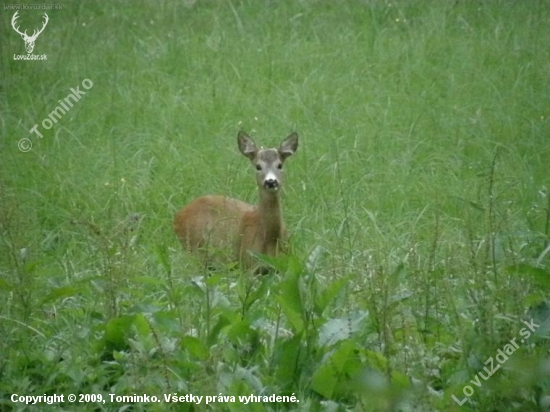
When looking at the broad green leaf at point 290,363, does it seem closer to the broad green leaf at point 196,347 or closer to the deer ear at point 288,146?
the broad green leaf at point 196,347

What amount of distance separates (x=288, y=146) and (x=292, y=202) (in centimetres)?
41

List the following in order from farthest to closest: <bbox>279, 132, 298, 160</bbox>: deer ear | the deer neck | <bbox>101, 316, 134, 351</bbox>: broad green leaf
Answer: <bbox>279, 132, 298, 160</bbox>: deer ear
the deer neck
<bbox>101, 316, 134, 351</bbox>: broad green leaf

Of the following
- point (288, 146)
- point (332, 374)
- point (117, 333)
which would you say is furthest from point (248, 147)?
point (332, 374)

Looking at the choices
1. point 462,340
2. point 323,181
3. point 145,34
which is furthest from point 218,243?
point 145,34

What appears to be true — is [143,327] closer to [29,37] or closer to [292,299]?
[292,299]

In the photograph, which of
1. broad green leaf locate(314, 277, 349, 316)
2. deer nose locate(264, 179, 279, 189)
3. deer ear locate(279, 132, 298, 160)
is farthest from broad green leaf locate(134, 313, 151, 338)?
deer ear locate(279, 132, 298, 160)

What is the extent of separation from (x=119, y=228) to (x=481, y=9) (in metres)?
7.37

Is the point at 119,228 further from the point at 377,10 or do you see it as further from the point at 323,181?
the point at 377,10

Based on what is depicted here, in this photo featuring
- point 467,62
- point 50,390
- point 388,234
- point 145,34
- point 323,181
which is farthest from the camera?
point 145,34

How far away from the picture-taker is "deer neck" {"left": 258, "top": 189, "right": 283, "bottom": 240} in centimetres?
758

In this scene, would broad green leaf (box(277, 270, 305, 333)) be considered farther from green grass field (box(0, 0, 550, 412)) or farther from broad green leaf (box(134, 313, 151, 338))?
broad green leaf (box(134, 313, 151, 338))

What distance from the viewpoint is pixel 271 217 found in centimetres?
759

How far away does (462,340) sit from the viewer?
14.1ft

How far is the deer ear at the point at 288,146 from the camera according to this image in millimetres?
7855
